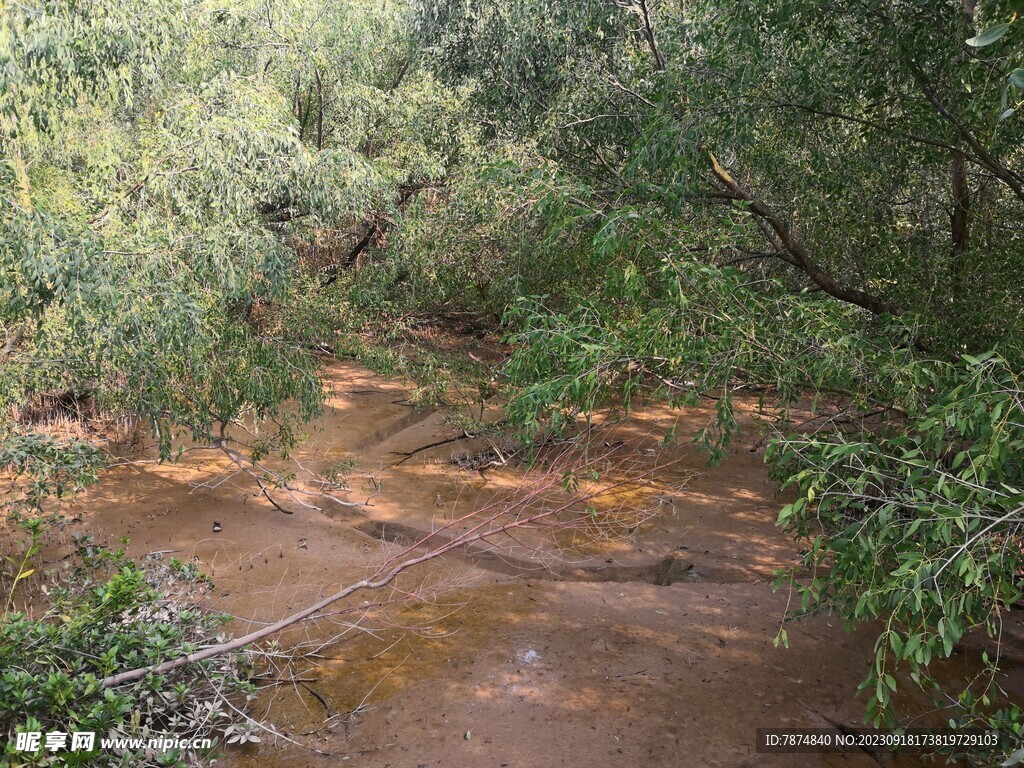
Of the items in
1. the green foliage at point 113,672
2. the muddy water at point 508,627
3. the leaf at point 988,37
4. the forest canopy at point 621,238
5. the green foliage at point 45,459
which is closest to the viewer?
the leaf at point 988,37

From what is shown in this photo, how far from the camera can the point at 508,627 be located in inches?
237

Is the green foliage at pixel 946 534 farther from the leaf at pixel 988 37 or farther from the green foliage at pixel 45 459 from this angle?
the green foliage at pixel 45 459

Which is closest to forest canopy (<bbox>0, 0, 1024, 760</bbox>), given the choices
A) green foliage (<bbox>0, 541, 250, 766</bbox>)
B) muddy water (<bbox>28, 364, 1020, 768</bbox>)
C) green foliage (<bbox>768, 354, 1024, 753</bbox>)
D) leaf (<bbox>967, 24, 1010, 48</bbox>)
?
green foliage (<bbox>768, 354, 1024, 753</bbox>)

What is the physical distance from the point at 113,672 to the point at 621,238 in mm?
3830

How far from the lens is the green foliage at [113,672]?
4.00 metres

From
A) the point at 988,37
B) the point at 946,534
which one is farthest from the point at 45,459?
the point at 988,37

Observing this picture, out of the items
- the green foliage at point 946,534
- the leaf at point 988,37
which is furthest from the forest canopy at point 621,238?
the leaf at point 988,37

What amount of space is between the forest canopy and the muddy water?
721mm

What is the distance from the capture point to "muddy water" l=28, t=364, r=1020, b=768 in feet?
15.5

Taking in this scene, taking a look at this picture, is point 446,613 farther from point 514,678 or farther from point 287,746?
point 287,746

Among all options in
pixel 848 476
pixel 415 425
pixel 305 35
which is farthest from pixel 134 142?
pixel 848 476

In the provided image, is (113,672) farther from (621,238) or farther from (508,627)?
(621,238)

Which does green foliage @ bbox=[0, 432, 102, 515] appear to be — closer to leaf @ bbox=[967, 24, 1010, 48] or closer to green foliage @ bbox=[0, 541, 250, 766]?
green foliage @ bbox=[0, 541, 250, 766]

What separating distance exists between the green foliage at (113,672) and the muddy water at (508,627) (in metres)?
0.35
